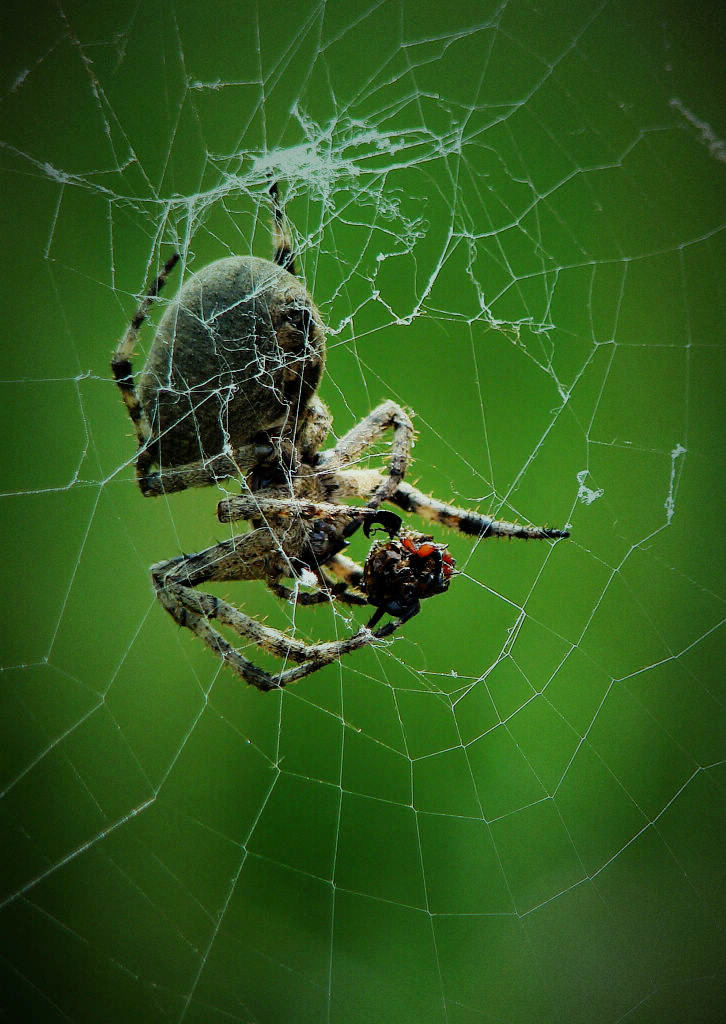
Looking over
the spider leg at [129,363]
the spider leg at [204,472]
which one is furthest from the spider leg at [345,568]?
the spider leg at [129,363]

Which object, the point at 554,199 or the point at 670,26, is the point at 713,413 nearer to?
the point at 554,199

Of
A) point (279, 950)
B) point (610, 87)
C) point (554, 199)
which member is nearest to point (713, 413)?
point (554, 199)

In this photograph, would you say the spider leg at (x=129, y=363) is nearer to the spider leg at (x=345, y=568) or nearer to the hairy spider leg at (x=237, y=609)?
the hairy spider leg at (x=237, y=609)

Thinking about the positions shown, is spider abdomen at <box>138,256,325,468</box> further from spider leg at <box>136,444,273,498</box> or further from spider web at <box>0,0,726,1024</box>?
spider web at <box>0,0,726,1024</box>

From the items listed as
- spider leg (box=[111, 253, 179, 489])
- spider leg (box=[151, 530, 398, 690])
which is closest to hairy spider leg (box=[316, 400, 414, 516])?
spider leg (box=[151, 530, 398, 690])

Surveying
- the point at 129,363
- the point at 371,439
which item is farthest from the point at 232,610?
the point at 129,363

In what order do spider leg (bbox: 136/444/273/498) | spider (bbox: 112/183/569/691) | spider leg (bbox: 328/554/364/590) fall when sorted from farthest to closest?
spider leg (bbox: 328/554/364/590) → spider leg (bbox: 136/444/273/498) → spider (bbox: 112/183/569/691)
